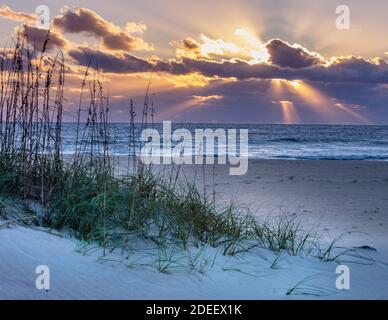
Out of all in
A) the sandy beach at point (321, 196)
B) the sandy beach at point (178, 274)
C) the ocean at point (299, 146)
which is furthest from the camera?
the ocean at point (299, 146)

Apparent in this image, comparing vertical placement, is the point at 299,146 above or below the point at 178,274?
above

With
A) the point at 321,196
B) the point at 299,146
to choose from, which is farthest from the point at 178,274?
the point at 299,146

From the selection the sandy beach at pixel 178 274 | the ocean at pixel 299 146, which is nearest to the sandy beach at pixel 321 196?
the sandy beach at pixel 178 274

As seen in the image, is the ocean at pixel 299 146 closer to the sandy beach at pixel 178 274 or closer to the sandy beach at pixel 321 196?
the sandy beach at pixel 321 196

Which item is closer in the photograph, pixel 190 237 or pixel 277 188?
pixel 190 237

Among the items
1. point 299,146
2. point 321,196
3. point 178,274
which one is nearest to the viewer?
point 178,274

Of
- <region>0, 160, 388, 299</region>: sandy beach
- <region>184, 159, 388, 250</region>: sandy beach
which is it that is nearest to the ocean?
<region>184, 159, 388, 250</region>: sandy beach

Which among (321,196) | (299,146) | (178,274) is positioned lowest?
(178,274)

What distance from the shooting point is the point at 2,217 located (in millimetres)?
3939

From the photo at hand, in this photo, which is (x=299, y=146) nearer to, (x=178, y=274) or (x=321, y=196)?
(x=321, y=196)
